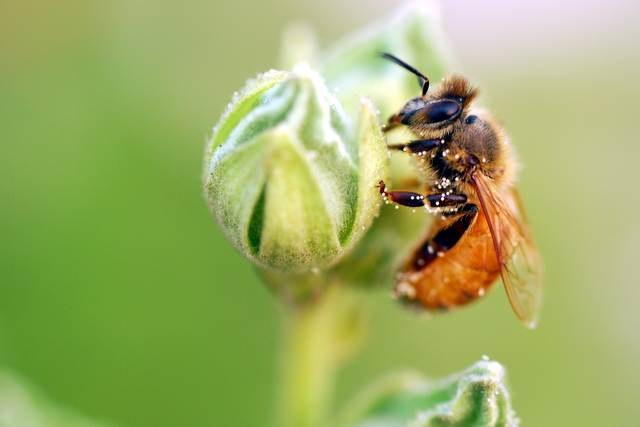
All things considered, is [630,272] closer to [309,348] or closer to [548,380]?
[548,380]

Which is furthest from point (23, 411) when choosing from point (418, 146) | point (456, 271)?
point (418, 146)

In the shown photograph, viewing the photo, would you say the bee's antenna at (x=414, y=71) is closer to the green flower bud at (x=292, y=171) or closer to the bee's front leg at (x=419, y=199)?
the bee's front leg at (x=419, y=199)

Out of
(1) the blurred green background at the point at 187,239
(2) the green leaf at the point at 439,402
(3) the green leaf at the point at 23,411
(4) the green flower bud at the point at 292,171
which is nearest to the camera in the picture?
(4) the green flower bud at the point at 292,171

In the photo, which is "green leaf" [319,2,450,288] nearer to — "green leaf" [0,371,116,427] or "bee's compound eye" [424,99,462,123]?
"bee's compound eye" [424,99,462,123]

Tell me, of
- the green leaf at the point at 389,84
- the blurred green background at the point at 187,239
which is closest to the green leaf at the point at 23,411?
the blurred green background at the point at 187,239

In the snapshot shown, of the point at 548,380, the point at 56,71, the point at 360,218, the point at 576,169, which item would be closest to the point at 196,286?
the point at 56,71

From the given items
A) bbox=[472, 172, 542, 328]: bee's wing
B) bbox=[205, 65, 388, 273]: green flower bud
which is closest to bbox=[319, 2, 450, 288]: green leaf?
bbox=[472, 172, 542, 328]: bee's wing
